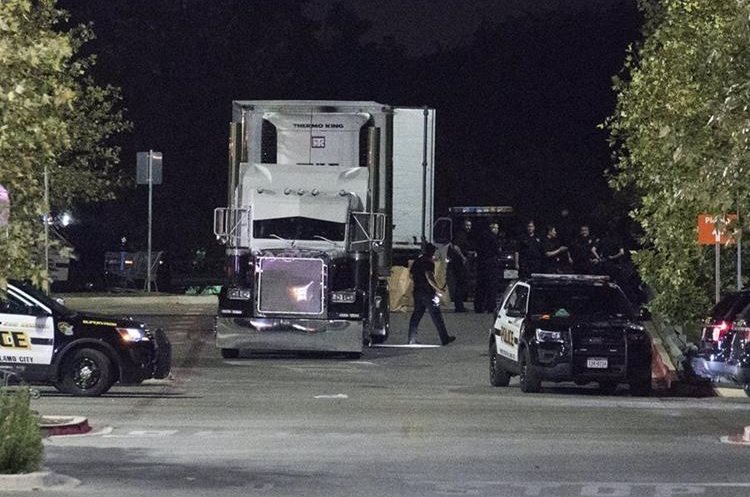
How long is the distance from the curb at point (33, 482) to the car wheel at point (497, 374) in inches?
482

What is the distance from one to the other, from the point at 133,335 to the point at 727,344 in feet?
24.8

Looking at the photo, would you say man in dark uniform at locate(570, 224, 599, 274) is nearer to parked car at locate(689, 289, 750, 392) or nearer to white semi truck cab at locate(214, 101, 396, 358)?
white semi truck cab at locate(214, 101, 396, 358)

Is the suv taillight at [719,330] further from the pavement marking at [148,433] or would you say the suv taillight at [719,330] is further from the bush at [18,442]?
the bush at [18,442]

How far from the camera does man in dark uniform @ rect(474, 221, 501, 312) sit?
39.4m

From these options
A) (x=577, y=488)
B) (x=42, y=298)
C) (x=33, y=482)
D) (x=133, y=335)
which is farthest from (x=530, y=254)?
(x=33, y=482)

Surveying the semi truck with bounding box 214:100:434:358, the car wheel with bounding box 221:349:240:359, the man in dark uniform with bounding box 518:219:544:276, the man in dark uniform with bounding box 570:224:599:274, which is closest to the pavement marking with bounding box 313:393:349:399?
the semi truck with bounding box 214:100:434:358

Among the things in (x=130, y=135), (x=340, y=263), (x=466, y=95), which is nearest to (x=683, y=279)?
(x=340, y=263)

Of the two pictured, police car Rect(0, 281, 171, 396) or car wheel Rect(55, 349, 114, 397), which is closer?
police car Rect(0, 281, 171, 396)

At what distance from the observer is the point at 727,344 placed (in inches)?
921

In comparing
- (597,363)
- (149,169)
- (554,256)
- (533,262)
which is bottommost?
(597,363)

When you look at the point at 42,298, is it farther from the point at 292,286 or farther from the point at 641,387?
the point at 641,387

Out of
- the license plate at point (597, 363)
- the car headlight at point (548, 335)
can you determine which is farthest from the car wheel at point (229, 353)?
the license plate at point (597, 363)

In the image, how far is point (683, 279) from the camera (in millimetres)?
31141

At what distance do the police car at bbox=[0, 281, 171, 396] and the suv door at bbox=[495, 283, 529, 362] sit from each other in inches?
194
